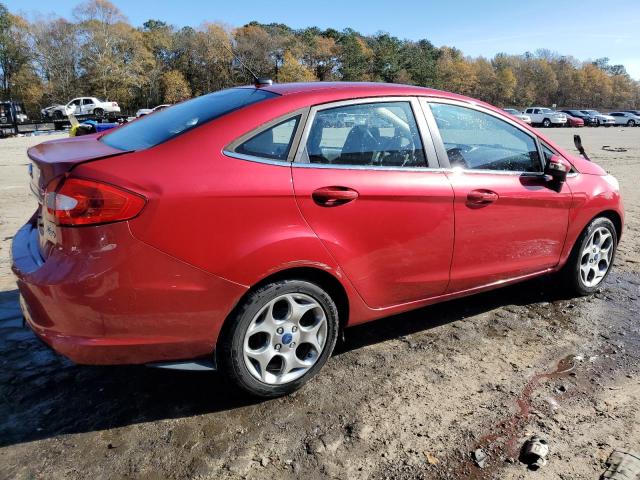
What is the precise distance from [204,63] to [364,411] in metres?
88.0

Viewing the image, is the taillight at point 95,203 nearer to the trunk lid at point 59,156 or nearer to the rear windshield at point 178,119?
the trunk lid at point 59,156

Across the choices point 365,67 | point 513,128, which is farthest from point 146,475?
point 365,67

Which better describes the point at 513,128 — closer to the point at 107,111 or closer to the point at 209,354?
the point at 209,354

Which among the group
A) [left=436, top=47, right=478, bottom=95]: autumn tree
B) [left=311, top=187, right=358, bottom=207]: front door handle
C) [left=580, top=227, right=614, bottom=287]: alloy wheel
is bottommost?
[left=580, top=227, right=614, bottom=287]: alloy wheel

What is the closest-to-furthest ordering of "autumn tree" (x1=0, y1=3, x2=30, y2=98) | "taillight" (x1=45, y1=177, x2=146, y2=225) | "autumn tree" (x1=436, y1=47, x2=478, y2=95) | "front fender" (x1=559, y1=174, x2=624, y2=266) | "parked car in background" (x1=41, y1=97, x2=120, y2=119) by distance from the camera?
"taillight" (x1=45, y1=177, x2=146, y2=225) → "front fender" (x1=559, y1=174, x2=624, y2=266) → "parked car in background" (x1=41, y1=97, x2=120, y2=119) → "autumn tree" (x1=0, y1=3, x2=30, y2=98) → "autumn tree" (x1=436, y1=47, x2=478, y2=95)

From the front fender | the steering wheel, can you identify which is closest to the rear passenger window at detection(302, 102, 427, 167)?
the steering wheel

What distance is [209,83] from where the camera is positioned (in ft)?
274

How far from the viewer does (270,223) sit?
8.16 ft

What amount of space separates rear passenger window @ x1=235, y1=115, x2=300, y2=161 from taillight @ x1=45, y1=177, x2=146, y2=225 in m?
0.58

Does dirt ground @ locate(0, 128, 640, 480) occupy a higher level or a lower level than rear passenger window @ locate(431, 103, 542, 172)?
lower

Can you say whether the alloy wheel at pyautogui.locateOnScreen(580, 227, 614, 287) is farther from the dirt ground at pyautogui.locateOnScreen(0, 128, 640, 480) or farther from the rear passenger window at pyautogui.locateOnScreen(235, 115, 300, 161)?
the rear passenger window at pyautogui.locateOnScreen(235, 115, 300, 161)

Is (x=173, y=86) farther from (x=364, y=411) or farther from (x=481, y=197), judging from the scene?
(x=364, y=411)

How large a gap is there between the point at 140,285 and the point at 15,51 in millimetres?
81020

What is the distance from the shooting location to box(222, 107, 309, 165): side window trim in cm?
248
